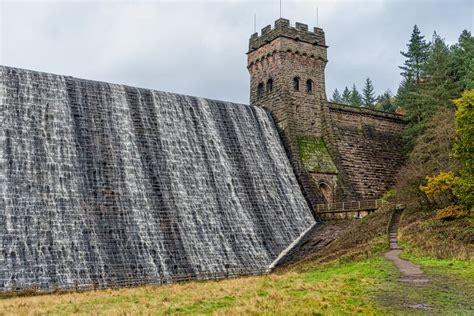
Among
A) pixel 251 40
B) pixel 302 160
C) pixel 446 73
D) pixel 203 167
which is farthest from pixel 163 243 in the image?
pixel 446 73

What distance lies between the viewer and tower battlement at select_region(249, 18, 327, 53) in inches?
1607

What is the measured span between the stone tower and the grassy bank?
21.1 meters

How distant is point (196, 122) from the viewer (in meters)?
34.9

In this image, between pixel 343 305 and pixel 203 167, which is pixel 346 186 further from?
pixel 343 305

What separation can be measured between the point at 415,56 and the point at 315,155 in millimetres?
34307

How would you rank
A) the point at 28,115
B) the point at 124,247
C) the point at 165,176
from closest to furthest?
the point at 124,247
the point at 28,115
the point at 165,176

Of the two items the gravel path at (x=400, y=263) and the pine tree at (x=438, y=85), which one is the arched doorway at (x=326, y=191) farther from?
the pine tree at (x=438, y=85)

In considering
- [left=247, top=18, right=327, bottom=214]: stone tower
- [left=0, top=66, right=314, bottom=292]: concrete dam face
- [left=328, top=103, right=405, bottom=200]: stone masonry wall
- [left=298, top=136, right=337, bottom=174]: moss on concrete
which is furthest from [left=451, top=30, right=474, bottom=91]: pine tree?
[left=0, top=66, right=314, bottom=292]: concrete dam face

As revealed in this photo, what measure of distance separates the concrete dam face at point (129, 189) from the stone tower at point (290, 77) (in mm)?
3523

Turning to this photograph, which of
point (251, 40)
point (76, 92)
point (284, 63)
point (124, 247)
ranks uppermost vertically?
point (251, 40)

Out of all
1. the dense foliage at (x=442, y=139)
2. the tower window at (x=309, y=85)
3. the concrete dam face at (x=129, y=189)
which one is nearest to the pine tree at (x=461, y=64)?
the dense foliage at (x=442, y=139)

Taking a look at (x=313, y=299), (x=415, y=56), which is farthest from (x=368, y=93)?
(x=313, y=299)

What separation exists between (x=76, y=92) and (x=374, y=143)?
23.7 meters

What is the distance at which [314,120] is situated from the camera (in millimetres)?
40531
